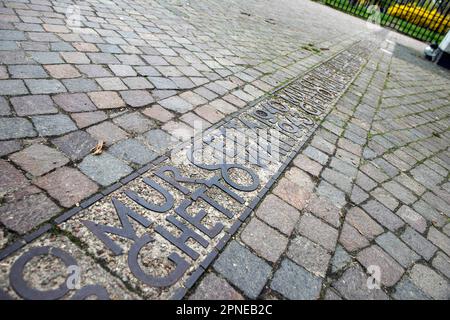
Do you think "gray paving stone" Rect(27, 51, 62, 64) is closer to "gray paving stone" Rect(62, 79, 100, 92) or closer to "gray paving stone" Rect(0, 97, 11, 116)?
"gray paving stone" Rect(62, 79, 100, 92)

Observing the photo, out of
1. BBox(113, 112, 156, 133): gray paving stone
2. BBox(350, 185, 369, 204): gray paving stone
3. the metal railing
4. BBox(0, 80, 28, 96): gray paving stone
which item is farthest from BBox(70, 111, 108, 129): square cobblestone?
the metal railing

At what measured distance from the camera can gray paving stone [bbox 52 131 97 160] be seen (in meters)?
2.25

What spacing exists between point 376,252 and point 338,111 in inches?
101

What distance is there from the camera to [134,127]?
272 cm

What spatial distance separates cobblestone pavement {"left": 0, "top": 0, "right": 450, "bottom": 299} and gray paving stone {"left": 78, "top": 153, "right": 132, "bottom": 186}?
0.01 meters

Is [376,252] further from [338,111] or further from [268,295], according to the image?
[338,111]

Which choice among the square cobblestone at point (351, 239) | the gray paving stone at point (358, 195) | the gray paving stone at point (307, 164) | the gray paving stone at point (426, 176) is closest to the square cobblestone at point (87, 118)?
the gray paving stone at point (307, 164)

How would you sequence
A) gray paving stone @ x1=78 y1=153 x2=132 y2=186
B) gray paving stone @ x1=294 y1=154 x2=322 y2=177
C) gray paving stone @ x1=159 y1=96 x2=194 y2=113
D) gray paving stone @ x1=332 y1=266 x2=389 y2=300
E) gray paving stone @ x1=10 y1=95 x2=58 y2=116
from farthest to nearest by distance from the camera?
gray paving stone @ x1=159 y1=96 x2=194 y2=113 → gray paving stone @ x1=294 y1=154 x2=322 y2=177 → gray paving stone @ x1=10 y1=95 x2=58 y2=116 → gray paving stone @ x1=78 y1=153 x2=132 y2=186 → gray paving stone @ x1=332 y1=266 x2=389 y2=300

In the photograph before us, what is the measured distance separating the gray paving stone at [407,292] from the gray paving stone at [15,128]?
2.90 m

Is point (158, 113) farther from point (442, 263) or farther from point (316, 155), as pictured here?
point (442, 263)

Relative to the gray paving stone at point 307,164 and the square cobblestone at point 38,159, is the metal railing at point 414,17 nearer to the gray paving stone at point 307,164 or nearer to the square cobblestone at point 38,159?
the gray paving stone at point 307,164

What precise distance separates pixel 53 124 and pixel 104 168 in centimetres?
69

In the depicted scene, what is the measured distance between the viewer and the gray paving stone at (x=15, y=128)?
2225 millimetres

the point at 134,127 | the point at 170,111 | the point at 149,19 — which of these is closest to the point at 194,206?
the point at 134,127
